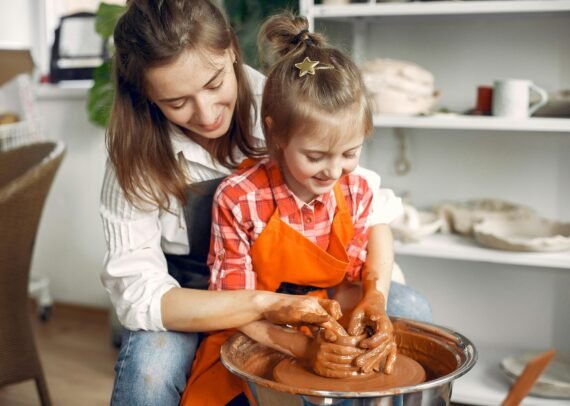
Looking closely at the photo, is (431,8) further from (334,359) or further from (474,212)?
(334,359)

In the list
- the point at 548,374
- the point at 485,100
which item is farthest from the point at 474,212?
the point at 548,374

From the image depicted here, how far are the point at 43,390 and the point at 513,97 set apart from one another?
145cm

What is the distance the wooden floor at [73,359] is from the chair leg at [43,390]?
227mm

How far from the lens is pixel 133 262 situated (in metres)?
1.38

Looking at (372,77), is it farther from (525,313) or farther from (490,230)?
(525,313)

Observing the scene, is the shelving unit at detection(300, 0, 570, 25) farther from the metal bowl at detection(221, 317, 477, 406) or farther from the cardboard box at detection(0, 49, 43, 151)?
the cardboard box at detection(0, 49, 43, 151)

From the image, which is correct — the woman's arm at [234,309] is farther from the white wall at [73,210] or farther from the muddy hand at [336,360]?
the white wall at [73,210]

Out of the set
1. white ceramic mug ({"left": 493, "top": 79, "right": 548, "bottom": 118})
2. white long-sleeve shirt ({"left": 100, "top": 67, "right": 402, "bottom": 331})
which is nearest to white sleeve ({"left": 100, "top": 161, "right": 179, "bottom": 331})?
white long-sleeve shirt ({"left": 100, "top": 67, "right": 402, "bottom": 331})

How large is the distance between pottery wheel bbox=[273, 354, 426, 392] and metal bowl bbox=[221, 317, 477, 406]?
3cm

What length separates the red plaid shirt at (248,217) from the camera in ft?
4.39

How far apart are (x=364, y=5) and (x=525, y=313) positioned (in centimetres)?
109

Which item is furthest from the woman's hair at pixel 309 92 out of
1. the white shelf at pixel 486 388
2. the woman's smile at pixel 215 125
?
the white shelf at pixel 486 388

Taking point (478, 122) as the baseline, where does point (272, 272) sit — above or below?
below

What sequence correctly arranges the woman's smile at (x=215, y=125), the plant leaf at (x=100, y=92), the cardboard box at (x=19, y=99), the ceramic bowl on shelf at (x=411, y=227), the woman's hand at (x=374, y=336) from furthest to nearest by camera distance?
the cardboard box at (x=19, y=99) < the plant leaf at (x=100, y=92) < the ceramic bowl on shelf at (x=411, y=227) < the woman's smile at (x=215, y=125) < the woman's hand at (x=374, y=336)
